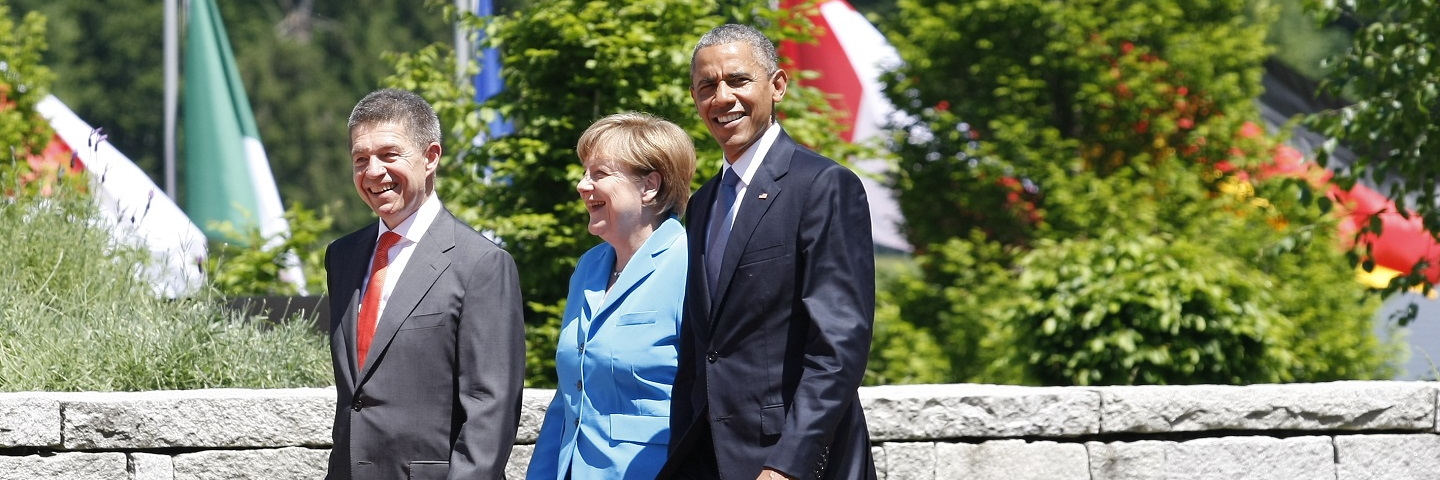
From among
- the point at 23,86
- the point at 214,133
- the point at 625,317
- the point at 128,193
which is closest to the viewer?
the point at 625,317

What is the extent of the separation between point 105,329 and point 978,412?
8.50 ft

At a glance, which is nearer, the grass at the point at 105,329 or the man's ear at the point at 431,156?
the man's ear at the point at 431,156

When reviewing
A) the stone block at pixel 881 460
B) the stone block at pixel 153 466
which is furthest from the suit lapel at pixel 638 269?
the stone block at pixel 153 466

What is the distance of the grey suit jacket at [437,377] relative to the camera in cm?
270

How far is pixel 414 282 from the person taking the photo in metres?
2.76

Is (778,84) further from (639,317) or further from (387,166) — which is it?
(387,166)

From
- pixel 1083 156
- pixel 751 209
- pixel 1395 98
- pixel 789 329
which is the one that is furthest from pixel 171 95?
pixel 789 329

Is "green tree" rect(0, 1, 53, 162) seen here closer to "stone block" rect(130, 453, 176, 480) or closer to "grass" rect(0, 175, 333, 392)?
"grass" rect(0, 175, 333, 392)

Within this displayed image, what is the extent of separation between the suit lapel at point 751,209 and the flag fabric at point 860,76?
8467 mm

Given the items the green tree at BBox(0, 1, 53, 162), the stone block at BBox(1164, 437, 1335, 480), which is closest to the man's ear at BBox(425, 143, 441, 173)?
the stone block at BBox(1164, 437, 1335, 480)

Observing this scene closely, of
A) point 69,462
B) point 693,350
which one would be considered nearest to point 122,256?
point 69,462

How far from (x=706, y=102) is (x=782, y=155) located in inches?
6.8

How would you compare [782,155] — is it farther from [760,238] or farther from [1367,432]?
[1367,432]

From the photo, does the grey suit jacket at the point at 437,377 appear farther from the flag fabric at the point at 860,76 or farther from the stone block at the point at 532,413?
the flag fabric at the point at 860,76
